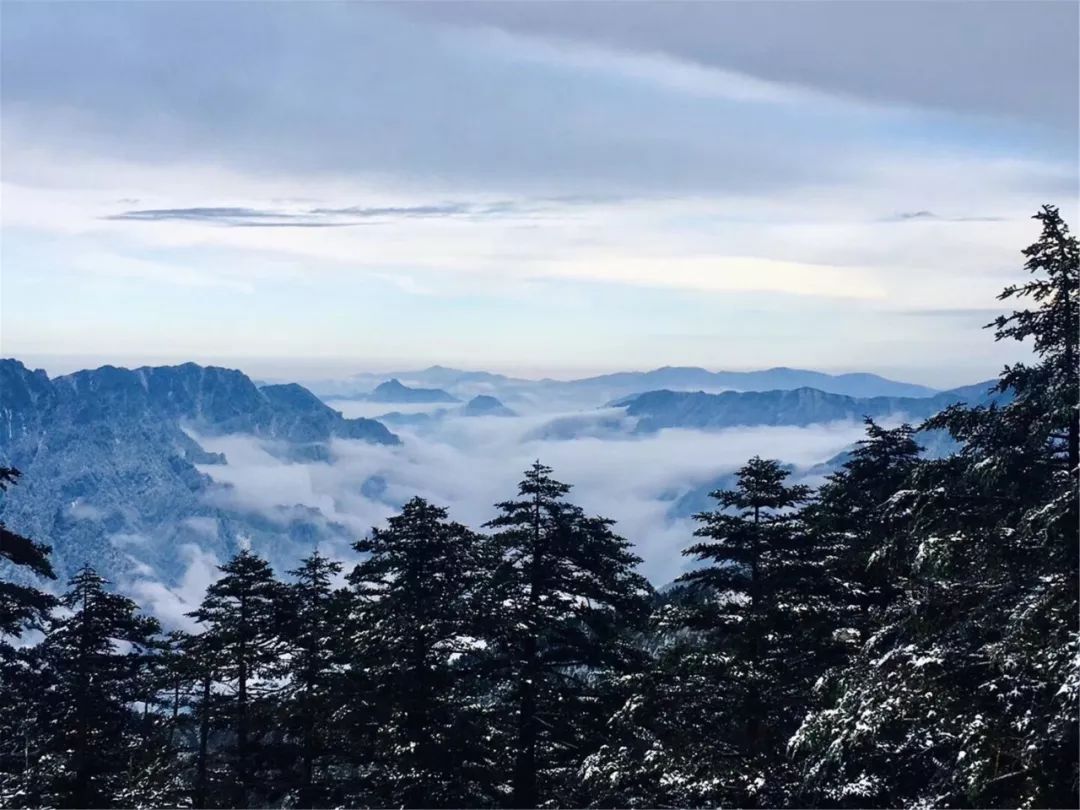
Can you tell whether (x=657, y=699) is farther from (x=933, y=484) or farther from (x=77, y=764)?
(x=77, y=764)

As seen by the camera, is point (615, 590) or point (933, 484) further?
point (615, 590)

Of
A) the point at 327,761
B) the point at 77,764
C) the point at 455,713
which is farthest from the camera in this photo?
the point at 327,761

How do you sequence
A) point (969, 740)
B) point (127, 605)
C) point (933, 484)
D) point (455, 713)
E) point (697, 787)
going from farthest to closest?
1. point (127, 605)
2. point (455, 713)
3. point (697, 787)
4. point (933, 484)
5. point (969, 740)

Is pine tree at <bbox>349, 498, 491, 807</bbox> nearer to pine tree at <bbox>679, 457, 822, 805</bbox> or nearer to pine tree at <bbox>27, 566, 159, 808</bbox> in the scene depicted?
pine tree at <bbox>679, 457, 822, 805</bbox>

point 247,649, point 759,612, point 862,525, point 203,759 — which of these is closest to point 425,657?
point 247,649

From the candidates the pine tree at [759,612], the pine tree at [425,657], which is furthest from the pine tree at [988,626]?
the pine tree at [425,657]

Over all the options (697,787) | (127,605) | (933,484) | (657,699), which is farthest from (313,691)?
(933,484)

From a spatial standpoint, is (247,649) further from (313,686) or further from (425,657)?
(425,657)
